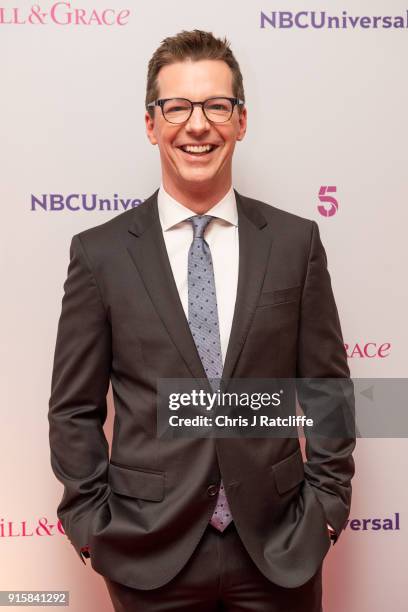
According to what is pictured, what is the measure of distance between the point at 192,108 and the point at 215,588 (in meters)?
1.07

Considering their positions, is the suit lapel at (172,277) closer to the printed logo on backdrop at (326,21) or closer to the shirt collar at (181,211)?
the shirt collar at (181,211)

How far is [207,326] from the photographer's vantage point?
1.58 metres

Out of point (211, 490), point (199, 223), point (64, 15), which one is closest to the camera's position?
point (211, 490)

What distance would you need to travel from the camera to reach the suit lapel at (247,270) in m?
1.57

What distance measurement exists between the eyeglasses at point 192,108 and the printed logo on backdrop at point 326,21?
62 cm

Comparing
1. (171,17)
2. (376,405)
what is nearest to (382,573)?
(376,405)

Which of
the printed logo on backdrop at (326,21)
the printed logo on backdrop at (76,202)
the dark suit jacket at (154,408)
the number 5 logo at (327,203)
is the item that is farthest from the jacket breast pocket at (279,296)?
the printed logo on backdrop at (326,21)

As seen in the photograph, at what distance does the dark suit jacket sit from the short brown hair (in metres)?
0.28

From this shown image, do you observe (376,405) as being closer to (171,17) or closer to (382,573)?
(382,573)

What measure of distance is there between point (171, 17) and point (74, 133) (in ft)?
1.45

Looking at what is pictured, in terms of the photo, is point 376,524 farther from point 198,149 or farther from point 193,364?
point 198,149

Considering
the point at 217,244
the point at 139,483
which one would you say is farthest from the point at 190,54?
the point at 139,483

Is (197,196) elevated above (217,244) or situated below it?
above

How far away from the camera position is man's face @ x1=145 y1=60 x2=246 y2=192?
1.61 m
